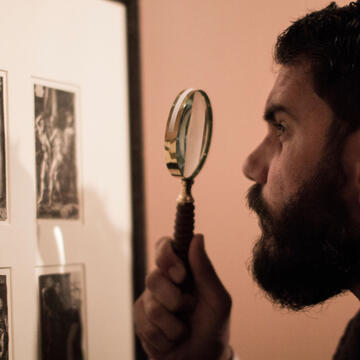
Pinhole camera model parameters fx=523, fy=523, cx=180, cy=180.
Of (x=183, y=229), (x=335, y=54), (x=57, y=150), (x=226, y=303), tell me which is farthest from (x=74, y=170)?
(x=335, y=54)

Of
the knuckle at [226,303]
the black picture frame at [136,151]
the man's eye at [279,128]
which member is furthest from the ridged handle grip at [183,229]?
the black picture frame at [136,151]

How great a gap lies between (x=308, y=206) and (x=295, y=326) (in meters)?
0.30

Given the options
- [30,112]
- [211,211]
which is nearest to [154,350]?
[211,211]

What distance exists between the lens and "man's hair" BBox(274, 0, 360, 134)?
2.93 ft

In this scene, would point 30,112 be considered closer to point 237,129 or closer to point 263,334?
point 237,129

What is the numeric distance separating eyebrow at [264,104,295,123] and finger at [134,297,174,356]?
43 centimetres

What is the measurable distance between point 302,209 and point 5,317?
0.55 meters

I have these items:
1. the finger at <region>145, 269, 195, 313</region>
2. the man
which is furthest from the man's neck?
the finger at <region>145, 269, 195, 313</region>

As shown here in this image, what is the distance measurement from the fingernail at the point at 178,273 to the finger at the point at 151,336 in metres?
0.10

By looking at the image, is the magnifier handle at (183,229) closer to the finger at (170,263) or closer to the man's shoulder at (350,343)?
the finger at (170,263)

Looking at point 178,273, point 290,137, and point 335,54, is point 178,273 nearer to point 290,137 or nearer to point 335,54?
point 290,137

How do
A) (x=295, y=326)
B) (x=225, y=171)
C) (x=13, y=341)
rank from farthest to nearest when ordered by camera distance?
(x=225, y=171) → (x=295, y=326) → (x=13, y=341)

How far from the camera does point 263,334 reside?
112 centimetres

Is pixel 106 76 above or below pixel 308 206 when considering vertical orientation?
above
